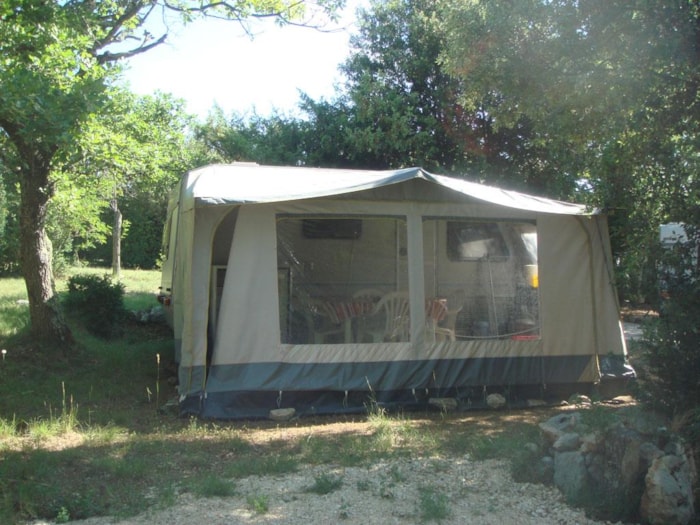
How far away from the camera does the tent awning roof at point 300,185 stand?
604 centimetres

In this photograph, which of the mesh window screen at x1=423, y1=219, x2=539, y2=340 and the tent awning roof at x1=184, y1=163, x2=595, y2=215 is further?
the mesh window screen at x1=423, y1=219, x2=539, y2=340

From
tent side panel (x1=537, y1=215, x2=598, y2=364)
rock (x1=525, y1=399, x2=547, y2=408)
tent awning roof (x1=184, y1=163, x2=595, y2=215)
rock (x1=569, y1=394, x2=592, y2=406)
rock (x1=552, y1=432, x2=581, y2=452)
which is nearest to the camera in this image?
rock (x1=552, y1=432, x2=581, y2=452)

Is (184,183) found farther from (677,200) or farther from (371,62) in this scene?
(371,62)

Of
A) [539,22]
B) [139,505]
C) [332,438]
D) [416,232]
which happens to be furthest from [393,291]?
[139,505]

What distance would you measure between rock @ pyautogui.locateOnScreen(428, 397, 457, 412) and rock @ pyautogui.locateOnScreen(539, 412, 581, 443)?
6.33 feet

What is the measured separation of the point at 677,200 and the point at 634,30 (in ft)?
4.79

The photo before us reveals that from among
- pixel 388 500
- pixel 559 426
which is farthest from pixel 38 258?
pixel 559 426

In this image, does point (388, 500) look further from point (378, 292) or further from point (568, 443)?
point (378, 292)

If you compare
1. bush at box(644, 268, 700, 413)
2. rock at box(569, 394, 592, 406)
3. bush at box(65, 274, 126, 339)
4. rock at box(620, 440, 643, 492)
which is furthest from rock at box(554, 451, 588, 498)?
bush at box(65, 274, 126, 339)

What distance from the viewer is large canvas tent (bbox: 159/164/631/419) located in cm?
637

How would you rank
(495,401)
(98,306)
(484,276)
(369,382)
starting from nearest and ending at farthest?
(369,382) < (495,401) < (484,276) < (98,306)

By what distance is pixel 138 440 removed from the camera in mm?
5605

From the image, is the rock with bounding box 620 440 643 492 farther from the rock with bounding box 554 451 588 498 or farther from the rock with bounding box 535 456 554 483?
the rock with bounding box 535 456 554 483

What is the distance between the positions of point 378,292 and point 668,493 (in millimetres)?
4117
